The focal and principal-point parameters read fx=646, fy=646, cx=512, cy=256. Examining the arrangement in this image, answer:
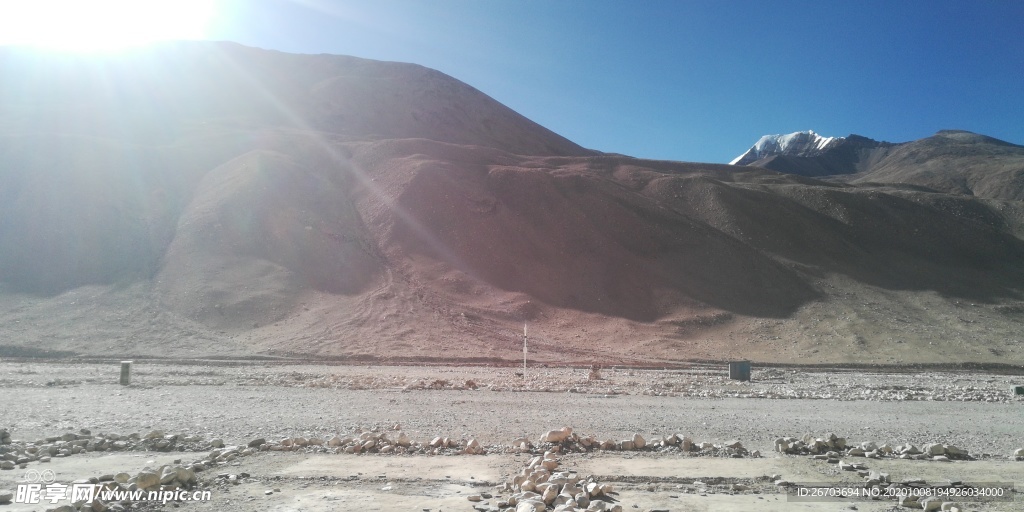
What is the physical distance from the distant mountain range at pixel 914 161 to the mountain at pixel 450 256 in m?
43.9

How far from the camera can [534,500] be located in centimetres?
664

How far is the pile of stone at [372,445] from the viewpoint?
9.29m

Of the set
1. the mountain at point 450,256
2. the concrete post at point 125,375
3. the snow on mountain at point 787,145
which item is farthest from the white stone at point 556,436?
the snow on mountain at point 787,145

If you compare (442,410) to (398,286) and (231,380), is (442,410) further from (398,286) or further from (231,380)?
(398,286)

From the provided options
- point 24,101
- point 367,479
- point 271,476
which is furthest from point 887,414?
point 24,101

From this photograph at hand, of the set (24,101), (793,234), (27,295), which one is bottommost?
(27,295)

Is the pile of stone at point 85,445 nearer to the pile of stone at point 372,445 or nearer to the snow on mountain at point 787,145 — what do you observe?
the pile of stone at point 372,445

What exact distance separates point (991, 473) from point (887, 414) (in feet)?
18.9

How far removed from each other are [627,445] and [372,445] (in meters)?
3.73

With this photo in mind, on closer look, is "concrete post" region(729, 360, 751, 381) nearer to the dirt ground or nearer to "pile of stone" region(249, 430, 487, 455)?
the dirt ground

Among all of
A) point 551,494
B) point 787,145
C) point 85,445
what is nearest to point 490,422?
point 551,494

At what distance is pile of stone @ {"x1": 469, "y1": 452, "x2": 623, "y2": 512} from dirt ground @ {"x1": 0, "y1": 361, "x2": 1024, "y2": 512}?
8.8 inches

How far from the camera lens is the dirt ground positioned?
7.46m

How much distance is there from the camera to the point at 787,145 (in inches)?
7190
